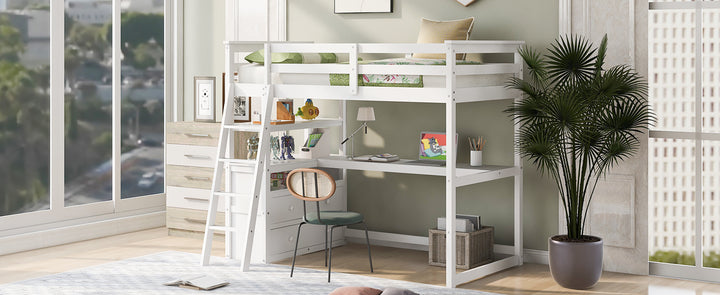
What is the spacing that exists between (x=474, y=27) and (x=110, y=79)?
272 centimetres

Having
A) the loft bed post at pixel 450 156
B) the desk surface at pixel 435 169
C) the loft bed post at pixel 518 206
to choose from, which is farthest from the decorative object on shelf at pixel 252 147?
the loft bed post at pixel 518 206

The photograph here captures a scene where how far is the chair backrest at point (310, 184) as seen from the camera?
4980 mm

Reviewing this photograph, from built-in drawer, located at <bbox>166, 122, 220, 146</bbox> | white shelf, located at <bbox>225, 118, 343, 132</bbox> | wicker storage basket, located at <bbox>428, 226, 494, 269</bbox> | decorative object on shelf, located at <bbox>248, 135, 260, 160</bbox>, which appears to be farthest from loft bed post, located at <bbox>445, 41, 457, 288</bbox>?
built-in drawer, located at <bbox>166, 122, 220, 146</bbox>

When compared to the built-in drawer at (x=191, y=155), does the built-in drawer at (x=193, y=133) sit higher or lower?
higher

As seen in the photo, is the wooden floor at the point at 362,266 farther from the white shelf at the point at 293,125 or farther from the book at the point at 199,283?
the white shelf at the point at 293,125

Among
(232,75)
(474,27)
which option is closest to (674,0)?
(474,27)

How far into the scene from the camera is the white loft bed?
4.89 m

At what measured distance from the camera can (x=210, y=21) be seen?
702cm

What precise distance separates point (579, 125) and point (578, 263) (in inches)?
29.1

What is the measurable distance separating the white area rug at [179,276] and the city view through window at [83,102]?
110cm

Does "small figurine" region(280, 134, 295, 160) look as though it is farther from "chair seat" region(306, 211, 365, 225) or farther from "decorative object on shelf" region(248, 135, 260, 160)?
"chair seat" region(306, 211, 365, 225)

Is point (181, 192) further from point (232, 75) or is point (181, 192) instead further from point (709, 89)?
point (709, 89)

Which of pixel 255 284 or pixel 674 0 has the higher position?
pixel 674 0

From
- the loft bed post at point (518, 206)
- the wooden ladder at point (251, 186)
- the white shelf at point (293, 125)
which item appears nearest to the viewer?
the wooden ladder at point (251, 186)
